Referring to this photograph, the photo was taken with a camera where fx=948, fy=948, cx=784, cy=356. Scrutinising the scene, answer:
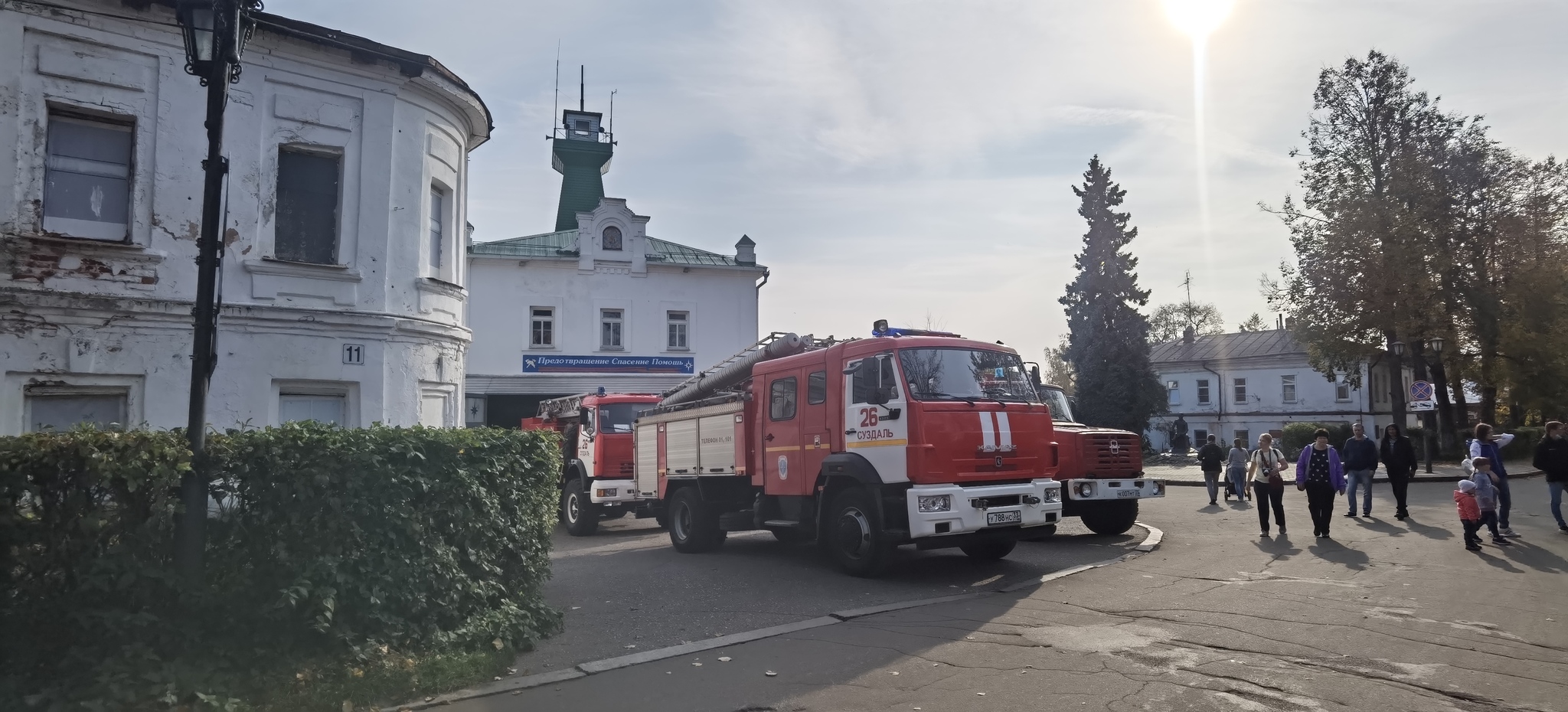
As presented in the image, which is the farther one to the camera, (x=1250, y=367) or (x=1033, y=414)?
(x=1250, y=367)

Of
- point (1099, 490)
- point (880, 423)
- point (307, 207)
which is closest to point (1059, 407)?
point (1099, 490)

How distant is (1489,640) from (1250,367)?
188 feet

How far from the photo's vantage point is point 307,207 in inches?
509

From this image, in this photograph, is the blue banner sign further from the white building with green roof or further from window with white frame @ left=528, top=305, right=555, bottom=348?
window with white frame @ left=528, top=305, right=555, bottom=348

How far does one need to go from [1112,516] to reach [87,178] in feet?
47.3

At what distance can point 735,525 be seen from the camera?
1326 cm

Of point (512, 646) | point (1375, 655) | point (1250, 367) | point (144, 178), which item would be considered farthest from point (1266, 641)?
point (1250, 367)

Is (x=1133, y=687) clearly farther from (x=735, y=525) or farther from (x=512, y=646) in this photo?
(x=735, y=525)

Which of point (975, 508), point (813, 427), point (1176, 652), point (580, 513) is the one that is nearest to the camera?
point (1176, 652)

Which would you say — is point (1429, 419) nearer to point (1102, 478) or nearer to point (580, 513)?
point (1102, 478)

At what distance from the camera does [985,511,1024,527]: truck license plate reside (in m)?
10.1

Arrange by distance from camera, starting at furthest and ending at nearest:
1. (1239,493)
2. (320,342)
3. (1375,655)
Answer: (1239,493), (320,342), (1375,655)

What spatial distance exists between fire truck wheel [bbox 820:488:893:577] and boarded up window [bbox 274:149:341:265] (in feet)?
25.2

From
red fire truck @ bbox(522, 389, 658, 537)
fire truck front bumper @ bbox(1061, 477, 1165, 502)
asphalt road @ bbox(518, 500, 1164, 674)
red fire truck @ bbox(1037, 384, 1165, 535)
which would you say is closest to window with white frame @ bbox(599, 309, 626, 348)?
red fire truck @ bbox(522, 389, 658, 537)
